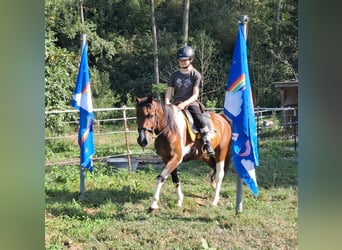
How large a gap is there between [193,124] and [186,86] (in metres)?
0.30

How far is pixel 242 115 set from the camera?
2.73 m

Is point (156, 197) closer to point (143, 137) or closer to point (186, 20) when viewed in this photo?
point (143, 137)

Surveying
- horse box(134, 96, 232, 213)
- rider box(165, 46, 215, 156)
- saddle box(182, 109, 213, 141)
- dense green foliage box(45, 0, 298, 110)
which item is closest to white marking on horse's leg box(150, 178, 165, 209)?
horse box(134, 96, 232, 213)

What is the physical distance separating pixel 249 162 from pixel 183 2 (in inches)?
50.5

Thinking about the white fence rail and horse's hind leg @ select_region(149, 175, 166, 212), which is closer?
horse's hind leg @ select_region(149, 175, 166, 212)

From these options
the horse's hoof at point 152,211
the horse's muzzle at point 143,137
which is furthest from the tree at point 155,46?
the horse's hoof at point 152,211

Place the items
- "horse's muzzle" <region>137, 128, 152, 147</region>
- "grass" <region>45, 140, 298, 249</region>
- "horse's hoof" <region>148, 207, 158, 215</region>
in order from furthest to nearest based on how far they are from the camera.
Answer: "horse's hoof" <region>148, 207, 158, 215</region>, "horse's muzzle" <region>137, 128, 152, 147</region>, "grass" <region>45, 140, 298, 249</region>

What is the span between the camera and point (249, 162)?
2.78 m

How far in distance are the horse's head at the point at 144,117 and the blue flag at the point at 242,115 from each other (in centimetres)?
51

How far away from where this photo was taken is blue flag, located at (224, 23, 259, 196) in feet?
8.84

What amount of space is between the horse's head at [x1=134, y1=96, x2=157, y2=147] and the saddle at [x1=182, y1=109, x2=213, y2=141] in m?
0.35

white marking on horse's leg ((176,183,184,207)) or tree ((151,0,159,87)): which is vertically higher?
tree ((151,0,159,87))

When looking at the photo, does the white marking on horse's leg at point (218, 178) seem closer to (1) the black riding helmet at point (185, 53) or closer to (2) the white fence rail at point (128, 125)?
(2) the white fence rail at point (128, 125)

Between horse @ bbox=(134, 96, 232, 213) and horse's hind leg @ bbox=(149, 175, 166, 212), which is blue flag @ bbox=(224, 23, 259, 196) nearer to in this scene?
horse @ bbox=(134, 96, 232, 213)
